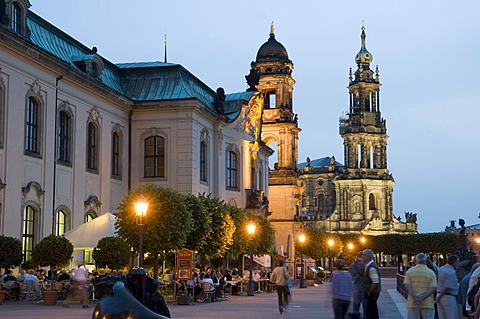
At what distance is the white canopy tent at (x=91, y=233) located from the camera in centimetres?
3066

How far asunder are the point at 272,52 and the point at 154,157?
34572 millimetres

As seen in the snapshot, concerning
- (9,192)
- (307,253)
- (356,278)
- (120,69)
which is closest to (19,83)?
(9,192)

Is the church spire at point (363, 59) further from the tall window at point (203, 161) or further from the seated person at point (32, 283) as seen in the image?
the seated person at point (32, 283)

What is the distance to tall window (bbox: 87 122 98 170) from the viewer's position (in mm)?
37844

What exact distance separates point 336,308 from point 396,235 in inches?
3713

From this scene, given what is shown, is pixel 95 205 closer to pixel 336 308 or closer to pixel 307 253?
pixel 336 308

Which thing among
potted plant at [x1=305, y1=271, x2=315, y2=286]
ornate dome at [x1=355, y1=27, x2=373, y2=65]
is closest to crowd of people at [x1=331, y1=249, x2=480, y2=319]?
potted plant at [x1=305, y1=271, x2=315, y2=286]

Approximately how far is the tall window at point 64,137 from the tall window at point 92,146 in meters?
2.13

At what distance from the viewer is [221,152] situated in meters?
48.2

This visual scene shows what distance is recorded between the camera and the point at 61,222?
34562 millimetres

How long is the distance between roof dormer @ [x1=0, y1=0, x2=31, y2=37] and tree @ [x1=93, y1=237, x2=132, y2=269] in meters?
9.25

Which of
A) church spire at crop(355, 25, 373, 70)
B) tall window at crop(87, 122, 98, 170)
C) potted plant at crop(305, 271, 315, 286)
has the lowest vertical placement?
potted plant at crop(305, 271, 315, 286)

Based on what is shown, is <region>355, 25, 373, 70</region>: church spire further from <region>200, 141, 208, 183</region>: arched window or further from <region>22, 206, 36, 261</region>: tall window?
<region>22, 206, 36, 261</region>: tall window

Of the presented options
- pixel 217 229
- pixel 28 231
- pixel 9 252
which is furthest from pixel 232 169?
pixel 9 252
